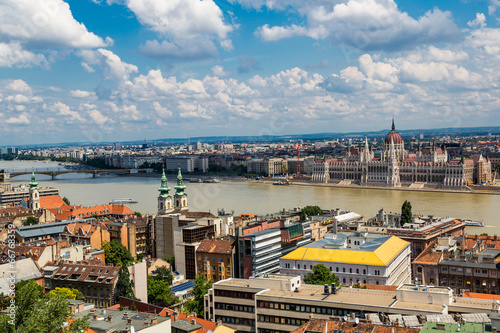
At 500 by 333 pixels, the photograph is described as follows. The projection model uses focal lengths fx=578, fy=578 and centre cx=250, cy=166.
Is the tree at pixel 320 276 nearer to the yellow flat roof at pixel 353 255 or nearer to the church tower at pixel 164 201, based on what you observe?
the yellow flat roof at pixel 353 255

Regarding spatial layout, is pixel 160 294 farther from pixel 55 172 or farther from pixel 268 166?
pixel 55 172

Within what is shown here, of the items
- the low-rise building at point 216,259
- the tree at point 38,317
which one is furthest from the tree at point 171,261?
the tree at point 38,317

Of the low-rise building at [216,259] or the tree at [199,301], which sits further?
the low-rise building at [216,259]

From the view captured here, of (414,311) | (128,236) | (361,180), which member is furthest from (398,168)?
(414,311)

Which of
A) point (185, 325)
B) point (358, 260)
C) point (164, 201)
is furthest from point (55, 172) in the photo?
point (185, 325)

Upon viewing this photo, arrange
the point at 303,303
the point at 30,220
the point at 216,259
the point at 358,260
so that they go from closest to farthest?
the point at 303,303
the point at 358,260
the point at 216,259
the point at 30,220

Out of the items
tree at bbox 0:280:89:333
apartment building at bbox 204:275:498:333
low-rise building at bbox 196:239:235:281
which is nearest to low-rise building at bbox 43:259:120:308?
apartment building at bbox 204:275:498:333

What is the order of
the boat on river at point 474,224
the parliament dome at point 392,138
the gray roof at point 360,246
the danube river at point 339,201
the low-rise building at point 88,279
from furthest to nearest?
1. the parliament dome at point 392,138
2. the danube river at point 339,201
3. the boat on river at point 474,224
4. the gray roof at point 360,246
5. the low-rise building at point 88,279
